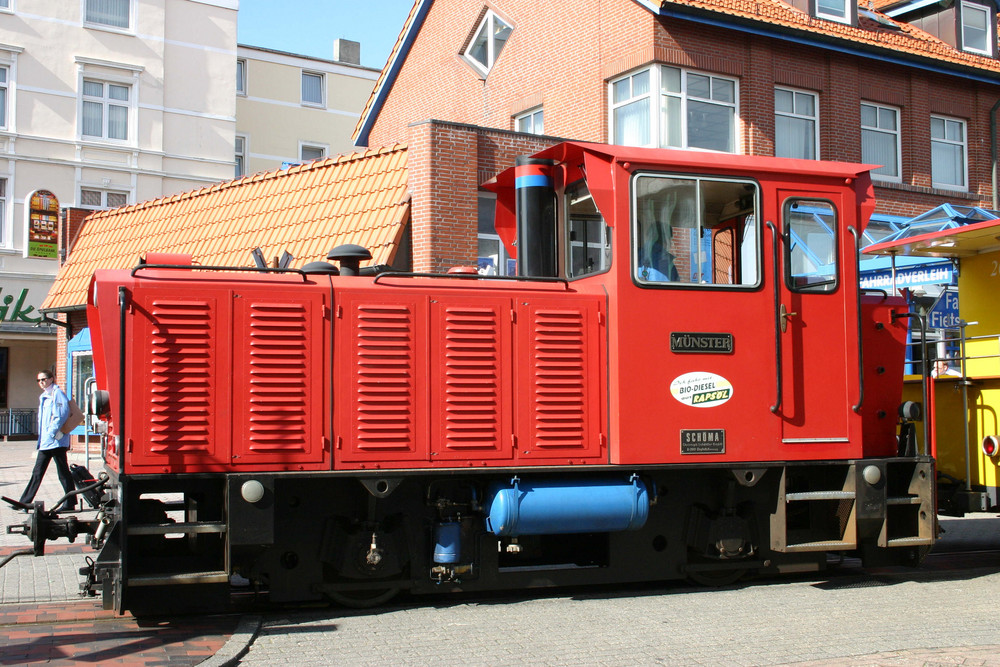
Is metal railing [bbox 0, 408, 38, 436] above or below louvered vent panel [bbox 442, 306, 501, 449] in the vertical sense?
below

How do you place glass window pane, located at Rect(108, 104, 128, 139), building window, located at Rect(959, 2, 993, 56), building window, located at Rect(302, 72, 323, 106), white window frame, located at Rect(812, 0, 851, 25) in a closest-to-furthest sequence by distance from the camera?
1. white window frame, located at Rect(812, 0, 851, 25)
2. building window, located at Rect(959, 2, 993, 56)
3. glass window pane, located at Rect(108, 104, 128, 139)
4. building window, located at Rect(302, 72, 323, 106)

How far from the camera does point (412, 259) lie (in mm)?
14953

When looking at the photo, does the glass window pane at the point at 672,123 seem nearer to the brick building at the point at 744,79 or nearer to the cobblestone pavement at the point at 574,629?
the brick building at the point at 744,79

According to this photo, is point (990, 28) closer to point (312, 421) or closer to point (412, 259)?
point (412, 259)

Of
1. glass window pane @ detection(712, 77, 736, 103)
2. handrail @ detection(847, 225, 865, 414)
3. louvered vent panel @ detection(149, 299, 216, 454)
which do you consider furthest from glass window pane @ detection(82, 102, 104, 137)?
handrail @ detection(847, 225, 865, 414)

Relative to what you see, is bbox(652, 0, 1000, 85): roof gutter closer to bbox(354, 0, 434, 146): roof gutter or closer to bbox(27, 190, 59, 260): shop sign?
bbox(354, 0, 434, 146): roof gutter

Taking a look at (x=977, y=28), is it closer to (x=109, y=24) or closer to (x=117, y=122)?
(x=117, y=122)

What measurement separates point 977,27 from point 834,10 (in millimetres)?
5041

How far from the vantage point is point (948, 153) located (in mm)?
22688

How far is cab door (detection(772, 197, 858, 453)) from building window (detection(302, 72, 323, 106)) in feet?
123

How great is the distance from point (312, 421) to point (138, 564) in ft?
5.10

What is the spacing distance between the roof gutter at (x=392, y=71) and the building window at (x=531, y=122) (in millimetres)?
4818

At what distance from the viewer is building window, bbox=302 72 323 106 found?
4269 cm

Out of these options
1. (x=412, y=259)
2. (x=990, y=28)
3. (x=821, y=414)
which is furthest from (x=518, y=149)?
(x=990, y=28)
